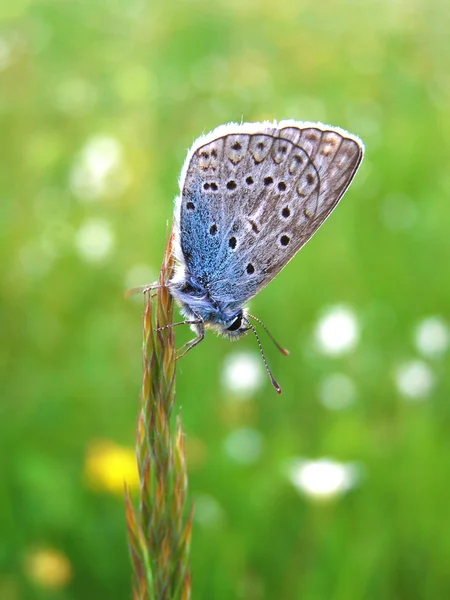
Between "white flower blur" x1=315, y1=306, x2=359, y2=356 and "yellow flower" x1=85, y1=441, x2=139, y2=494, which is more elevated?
"white flower blur" x1=315, y1=306, x2=359, y2=356

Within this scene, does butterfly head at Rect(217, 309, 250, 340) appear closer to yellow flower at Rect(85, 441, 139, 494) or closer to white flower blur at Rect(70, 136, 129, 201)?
yellow flower at Rect(85, 441, 139, 494)

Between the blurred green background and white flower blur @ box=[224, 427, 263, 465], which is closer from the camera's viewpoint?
the blurred green background

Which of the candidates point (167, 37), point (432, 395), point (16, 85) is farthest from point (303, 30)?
point (432, 395)

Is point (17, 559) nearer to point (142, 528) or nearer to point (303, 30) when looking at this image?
point (142, 528)

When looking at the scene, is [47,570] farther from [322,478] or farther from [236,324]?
[236,324]

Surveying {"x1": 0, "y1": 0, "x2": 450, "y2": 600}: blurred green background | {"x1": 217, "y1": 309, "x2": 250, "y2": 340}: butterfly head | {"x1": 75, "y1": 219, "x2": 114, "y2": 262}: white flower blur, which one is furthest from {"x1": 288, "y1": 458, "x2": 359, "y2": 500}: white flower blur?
{"x1": 75, "y1": 219, "x2": 114, "y2": 262}: white flower blur

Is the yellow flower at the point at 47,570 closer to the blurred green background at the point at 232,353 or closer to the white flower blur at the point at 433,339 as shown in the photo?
the blurred green background at the point at 232,353

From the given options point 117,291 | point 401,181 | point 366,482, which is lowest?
point 366,482
